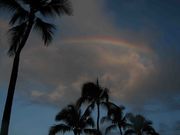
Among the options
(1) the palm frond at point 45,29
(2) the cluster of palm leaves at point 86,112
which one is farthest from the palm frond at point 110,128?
(1) the palm frond at point 45,29

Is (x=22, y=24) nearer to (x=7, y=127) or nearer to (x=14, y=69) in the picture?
(x=14, y=69)

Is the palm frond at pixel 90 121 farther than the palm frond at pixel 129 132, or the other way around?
the palm frond at pixel 129 132

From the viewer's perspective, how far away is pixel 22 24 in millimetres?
18781

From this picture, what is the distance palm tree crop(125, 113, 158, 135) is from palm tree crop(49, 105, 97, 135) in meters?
16.3

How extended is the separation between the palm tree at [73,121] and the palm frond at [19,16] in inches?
987

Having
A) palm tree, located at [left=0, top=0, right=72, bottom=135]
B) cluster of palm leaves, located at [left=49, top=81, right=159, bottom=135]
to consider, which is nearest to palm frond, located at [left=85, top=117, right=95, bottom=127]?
cluster of palm leaves, located at [left=49, top=81, right=159, bottom=135]

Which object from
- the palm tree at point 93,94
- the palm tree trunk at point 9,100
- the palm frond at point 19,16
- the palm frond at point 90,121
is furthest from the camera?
the palm frond at point 90,121

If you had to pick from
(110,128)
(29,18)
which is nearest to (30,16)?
(29,18)

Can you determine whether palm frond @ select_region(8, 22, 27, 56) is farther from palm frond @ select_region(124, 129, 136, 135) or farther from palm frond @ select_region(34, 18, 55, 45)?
palm frond @ select_region(124, 129, 136, 135)

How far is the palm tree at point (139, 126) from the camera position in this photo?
57.8 m

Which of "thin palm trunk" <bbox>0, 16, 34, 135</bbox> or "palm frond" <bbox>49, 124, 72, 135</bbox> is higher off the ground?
"palm frond" <bbox>49, 124, 72, 135</bbox>

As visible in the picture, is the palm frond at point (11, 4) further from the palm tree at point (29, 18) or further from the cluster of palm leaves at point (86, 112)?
the cluster of palm leaves at point (86, 112)

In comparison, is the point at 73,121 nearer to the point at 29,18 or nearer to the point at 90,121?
the point at 90,121

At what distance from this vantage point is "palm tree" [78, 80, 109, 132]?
1581 inches
